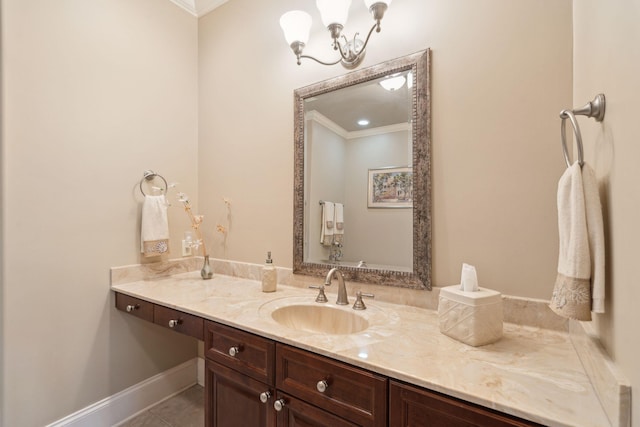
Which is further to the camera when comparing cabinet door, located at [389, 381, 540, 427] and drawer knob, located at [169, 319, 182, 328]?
drawer knob, located at [169, 319, 182, 328]

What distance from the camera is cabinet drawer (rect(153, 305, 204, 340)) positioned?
1340mm

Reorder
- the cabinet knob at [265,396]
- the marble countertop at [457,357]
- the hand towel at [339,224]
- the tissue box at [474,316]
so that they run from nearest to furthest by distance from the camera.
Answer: the marble countertop at [457,357] → the tissue box at [474,316] → the cabinet knob at [265,396] → the hand towel at [339,224]

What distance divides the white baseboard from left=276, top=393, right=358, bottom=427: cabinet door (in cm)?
134

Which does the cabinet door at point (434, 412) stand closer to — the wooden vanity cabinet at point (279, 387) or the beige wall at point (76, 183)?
the wooden vanity cabinet at point (279, 387)

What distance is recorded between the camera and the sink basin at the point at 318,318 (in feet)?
4.32

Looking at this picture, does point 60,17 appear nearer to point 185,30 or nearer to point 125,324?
point 185,30

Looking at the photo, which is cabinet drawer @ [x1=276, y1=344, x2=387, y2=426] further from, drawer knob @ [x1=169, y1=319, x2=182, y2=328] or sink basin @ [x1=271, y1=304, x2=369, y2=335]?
drawer knob @ [x1=169, y1=319, x2=182, y2=328]

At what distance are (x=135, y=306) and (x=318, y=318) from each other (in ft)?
3.48

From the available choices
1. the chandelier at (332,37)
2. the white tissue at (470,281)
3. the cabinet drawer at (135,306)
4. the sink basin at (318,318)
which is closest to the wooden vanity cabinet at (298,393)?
the cabinet drawer at (135,306)

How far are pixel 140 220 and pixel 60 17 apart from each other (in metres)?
1.16

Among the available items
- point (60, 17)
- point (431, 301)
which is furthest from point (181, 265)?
point (431, 301)

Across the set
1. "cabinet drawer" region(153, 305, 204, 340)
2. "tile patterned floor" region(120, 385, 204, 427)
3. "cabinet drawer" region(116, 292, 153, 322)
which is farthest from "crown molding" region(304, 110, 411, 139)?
"tile patterned floor" region(120, 385, 204, 427)

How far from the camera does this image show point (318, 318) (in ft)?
4.64

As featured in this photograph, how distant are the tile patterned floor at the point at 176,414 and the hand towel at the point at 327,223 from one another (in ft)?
4.43
